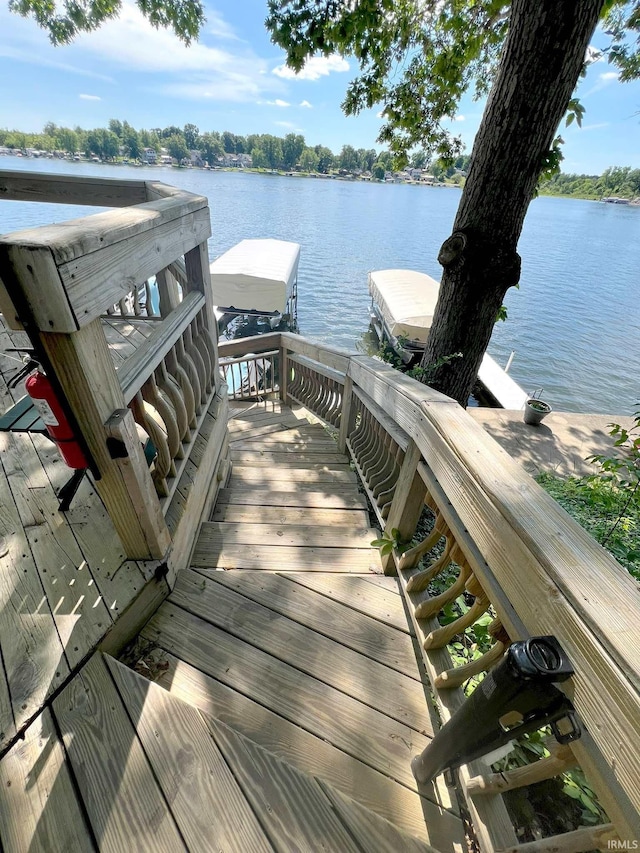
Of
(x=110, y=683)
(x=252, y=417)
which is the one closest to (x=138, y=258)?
(x=110, y=683)

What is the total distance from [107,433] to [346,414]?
2.51 m

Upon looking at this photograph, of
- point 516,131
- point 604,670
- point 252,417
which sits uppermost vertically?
point 516,131

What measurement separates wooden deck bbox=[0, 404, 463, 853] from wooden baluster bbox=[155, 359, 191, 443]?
78cm

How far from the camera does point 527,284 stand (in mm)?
23578

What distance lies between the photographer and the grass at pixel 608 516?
2329mm

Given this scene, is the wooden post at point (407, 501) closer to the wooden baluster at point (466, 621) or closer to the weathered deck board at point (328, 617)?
the weathered deck board at point (328, 617)

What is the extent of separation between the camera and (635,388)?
12.5 metres

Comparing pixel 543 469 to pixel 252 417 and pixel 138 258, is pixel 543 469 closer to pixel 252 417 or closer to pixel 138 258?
pixel 252 417

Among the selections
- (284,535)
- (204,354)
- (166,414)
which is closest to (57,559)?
(166,414)

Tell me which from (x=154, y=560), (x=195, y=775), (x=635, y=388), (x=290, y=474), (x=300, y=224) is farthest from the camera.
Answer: (x=300, y=224)

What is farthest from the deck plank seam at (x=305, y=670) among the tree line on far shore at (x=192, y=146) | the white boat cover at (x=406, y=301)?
the tree line on far shore at (x=192, y=146)

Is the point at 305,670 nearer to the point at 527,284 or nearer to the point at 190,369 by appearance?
the point at 190,369

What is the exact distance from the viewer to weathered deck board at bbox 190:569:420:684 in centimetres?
162

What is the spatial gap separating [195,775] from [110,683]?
434 millimetres
